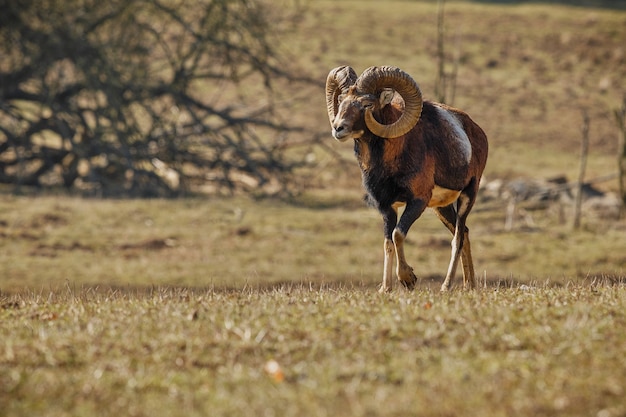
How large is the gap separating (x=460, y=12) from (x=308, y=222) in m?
56.4

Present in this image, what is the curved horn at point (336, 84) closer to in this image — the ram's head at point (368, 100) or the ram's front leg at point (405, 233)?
the ram's head at point (368, 100)

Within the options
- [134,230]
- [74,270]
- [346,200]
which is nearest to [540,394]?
[74,270]

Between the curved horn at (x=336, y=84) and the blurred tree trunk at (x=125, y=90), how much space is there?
24017 millimetres

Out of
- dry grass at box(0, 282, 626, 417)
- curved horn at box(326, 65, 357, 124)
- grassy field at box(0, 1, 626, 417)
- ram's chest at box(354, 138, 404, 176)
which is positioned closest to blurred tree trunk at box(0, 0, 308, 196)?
grassy field at box(0, 1, 626, 417)

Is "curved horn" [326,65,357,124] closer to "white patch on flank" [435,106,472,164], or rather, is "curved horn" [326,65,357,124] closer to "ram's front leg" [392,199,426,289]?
"white patch on flank" [435,106,472,164]

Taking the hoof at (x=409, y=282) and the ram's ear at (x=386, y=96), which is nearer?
the hoof at (x=409, y=282)

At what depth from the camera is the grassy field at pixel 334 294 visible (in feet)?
24.9

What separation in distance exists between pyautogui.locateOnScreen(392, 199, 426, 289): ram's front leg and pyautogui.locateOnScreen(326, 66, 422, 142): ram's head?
2.87ft

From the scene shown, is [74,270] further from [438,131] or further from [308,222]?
[438,131]

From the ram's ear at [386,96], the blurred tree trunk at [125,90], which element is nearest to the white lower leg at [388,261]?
the ram's ear at [386,96]

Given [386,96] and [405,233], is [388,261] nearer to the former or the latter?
[405,233]

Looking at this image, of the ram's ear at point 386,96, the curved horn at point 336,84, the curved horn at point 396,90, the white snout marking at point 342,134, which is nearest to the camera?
the white snout marking at point 342,134

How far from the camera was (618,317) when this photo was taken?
383 inches

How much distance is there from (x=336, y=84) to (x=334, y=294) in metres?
2.98
